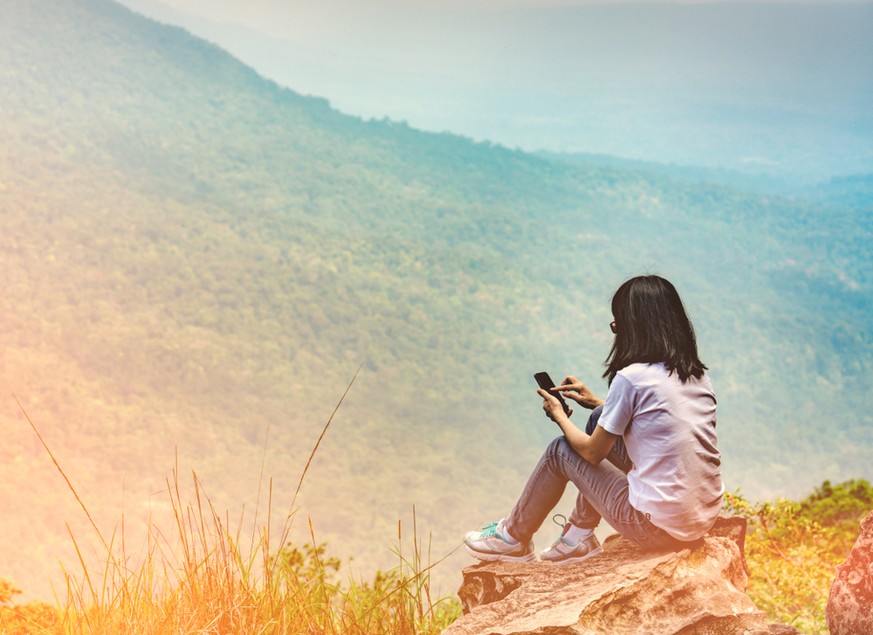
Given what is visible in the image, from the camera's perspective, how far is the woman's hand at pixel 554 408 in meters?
2.55

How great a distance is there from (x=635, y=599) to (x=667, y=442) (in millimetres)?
446

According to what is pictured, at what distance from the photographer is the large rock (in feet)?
7.76

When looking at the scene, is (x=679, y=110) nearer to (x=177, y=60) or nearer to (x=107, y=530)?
(x=177, y=60)

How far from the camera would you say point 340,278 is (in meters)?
18.2

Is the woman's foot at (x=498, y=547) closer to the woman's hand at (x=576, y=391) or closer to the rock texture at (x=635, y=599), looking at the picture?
the rock texture at (x=635, y=599)

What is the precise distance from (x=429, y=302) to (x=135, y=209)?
20.9 feet

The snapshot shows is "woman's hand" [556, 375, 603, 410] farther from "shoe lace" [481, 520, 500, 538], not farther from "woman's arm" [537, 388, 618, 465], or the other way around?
"shoe lace" [481, 520, 500, 538]

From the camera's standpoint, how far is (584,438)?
2482 mm

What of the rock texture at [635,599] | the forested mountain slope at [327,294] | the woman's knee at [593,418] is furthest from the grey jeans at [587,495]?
the forested mountain slope at [327,294]

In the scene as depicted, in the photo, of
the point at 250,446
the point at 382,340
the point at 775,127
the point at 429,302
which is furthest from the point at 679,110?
the point at 250,446

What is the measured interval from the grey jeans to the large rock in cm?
47

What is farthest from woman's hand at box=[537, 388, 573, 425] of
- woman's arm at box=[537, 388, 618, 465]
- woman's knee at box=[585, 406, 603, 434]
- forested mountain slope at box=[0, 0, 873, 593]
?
forested mountain slope at box=[0, 0, 873, 593]

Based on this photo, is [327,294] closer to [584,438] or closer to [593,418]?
[593,418]

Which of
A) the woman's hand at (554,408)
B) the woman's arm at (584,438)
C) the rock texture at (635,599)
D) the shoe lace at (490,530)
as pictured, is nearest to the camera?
the rock texture at (635,599)
